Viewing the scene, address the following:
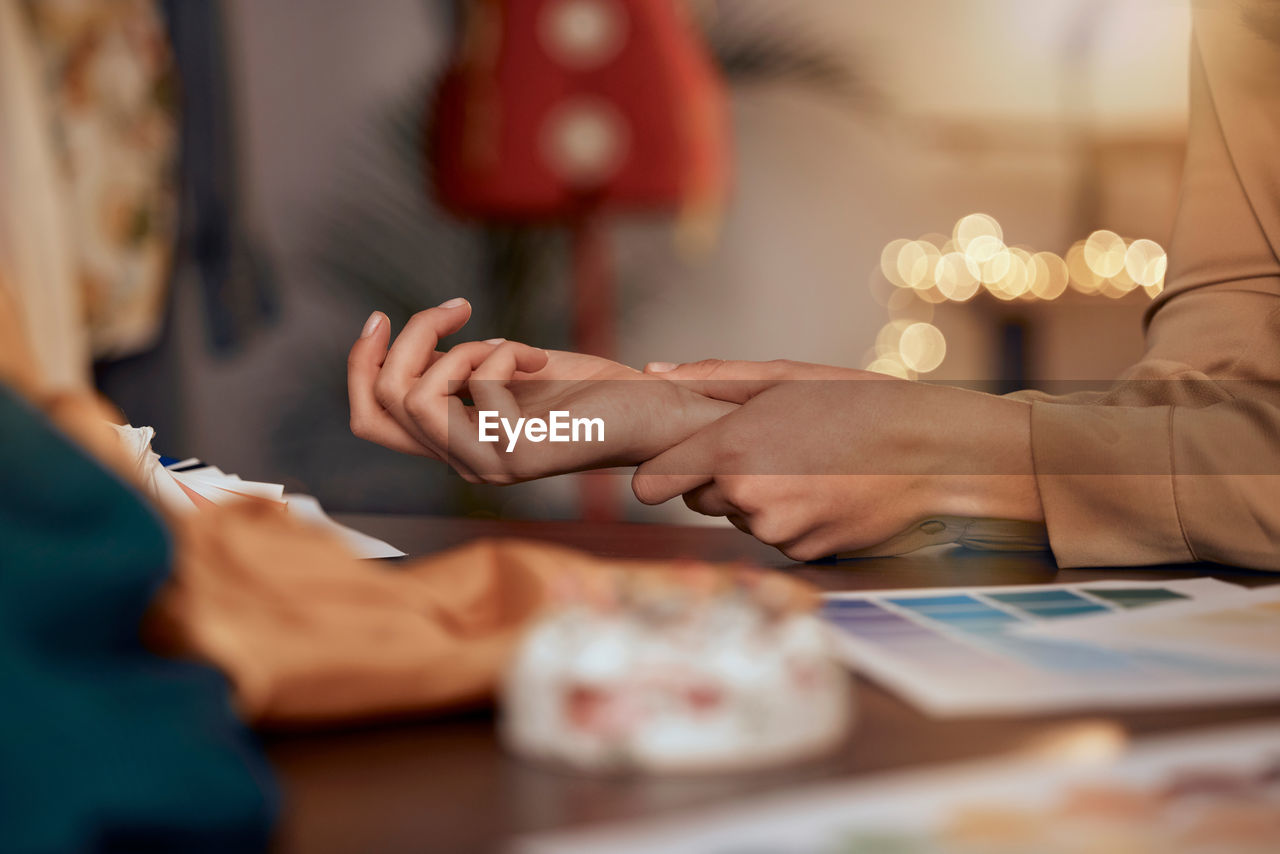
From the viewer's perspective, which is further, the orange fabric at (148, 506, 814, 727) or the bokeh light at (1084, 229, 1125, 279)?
the bokeh light at (1084, 229, 1125, 279)

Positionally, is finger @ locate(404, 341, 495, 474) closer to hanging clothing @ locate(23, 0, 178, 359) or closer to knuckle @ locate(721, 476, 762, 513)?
knuckle @ locate(721, 476, 762, 513)

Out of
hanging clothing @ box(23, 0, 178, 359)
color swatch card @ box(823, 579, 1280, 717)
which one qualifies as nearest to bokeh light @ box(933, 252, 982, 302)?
hanging clothing @ box(23, 0, 178, 359)

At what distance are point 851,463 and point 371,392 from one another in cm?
27

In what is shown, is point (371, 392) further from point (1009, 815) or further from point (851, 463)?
point (1009, 815)

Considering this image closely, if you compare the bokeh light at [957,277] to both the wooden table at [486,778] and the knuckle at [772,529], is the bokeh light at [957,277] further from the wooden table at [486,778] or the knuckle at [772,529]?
the wooden table at [486,778]

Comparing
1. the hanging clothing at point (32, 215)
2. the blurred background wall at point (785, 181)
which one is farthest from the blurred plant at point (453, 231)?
the hanging clothing at point (32, 215)

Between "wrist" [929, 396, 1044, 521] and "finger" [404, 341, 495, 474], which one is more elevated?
"finger" [404, 341, 495, 474]

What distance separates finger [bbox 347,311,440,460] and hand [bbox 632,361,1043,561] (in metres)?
0.14

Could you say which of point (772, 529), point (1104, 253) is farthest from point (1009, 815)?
point (1104, 253)

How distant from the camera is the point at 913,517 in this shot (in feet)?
2.01

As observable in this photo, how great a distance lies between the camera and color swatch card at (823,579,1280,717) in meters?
0.30

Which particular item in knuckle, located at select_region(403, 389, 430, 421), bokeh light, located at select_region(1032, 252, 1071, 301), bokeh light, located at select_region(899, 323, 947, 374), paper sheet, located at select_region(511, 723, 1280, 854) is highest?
bokeh light, located at select_region(1032, 252, 1071, 301)

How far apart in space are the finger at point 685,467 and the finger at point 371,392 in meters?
0.13

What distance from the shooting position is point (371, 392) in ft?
2.13
